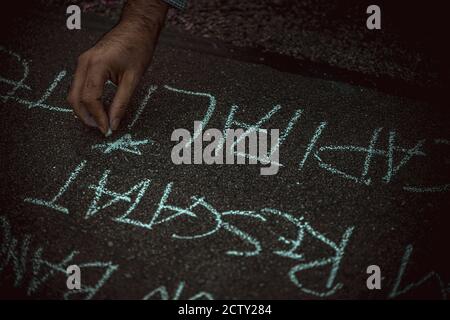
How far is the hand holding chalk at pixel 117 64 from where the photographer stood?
239 cm

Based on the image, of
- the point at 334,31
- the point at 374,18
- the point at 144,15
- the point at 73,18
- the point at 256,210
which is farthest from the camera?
the point at 374,18

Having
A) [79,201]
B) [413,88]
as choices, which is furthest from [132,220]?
[413,88]

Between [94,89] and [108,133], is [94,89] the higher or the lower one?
the higher one

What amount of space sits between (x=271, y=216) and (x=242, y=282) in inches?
16.6

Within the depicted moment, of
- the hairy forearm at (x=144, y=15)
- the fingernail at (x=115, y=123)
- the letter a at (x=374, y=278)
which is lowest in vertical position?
the letter a at (x=374, y=278)

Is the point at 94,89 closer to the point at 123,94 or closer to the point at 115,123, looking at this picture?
the point at 123,94

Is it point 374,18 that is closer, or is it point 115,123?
point 115,123

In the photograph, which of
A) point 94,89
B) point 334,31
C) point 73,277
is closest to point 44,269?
point 73,277

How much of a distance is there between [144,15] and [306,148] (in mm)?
1324

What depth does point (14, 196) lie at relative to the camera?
7.88 feet

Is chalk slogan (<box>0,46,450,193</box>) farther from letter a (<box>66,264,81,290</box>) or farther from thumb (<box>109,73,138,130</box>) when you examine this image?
letter a (<box>66,264,81,290</box>)

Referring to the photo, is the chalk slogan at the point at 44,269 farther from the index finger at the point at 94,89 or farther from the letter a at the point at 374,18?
the letter a at the point at 374,18

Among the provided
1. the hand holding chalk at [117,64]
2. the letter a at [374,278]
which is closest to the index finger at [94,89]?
the hand holding chalk at [117,64]

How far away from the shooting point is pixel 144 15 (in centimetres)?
259
